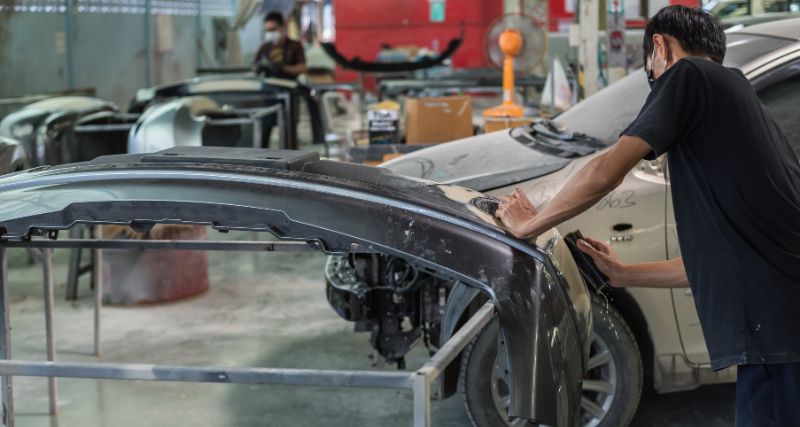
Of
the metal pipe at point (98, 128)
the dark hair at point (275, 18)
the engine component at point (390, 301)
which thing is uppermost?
the dark hair at point (275, 18)

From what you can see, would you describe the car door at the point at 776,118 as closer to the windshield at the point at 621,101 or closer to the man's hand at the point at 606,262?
the windshield at the point at 621,101

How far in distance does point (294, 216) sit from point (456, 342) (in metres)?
0.60

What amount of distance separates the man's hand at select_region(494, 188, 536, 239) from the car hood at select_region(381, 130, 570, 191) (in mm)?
1547

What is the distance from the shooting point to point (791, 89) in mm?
4574

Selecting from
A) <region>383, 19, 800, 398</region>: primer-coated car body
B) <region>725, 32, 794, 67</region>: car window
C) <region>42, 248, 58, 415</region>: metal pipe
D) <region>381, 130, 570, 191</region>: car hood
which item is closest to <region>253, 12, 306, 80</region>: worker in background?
<region>381, 130, 570, 191</region>: car hood

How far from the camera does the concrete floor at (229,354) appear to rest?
502cm

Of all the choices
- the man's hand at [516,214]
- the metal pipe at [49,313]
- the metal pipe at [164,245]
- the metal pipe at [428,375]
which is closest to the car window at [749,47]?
the man's hand at [516,214]

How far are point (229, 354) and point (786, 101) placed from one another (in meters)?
3.39

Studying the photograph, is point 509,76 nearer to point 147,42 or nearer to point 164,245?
point 164,245

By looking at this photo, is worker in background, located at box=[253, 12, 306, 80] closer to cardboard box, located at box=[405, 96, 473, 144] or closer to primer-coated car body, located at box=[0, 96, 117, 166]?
primer-coated car body, located at box=[0, 96, 117, 166]

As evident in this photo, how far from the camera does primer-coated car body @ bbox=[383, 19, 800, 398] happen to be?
441cm

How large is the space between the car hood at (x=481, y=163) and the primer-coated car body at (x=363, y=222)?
160 centimetres

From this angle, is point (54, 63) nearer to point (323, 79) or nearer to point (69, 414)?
point (323, 79)

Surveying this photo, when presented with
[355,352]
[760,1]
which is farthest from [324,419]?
[760,1]
